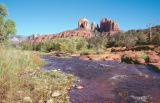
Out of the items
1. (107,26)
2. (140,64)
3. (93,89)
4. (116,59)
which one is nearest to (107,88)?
(93,89)

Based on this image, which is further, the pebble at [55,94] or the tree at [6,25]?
the tree at [6,25]

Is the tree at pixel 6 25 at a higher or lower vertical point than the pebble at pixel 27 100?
higher

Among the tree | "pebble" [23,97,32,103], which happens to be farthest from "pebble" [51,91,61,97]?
the tree

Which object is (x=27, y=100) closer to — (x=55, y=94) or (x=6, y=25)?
(x=55, y=94)

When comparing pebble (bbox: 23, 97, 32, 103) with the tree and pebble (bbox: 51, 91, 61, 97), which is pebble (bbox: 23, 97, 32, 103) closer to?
pebble (bbox: 51, 91, 61, 97)

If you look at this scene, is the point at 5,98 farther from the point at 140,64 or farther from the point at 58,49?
the point at 58,49

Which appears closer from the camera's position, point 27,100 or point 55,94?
point 27,100

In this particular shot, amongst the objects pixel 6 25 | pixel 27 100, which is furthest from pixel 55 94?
pixel 6 25

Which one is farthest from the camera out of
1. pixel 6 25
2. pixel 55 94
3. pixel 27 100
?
pixel 6 25

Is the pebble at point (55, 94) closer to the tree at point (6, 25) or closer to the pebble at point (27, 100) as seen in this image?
the pebble at point (27, 100)

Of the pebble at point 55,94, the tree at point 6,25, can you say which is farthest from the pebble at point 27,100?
the tree at point 6,25

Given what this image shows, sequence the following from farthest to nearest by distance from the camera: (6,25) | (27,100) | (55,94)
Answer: (6,25) → (55,94) → (27,100)

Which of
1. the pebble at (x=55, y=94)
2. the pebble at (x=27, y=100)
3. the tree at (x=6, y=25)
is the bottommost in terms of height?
the pebble at (x=55, y=94)

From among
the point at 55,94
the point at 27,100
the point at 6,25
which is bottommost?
the point at 55,94
